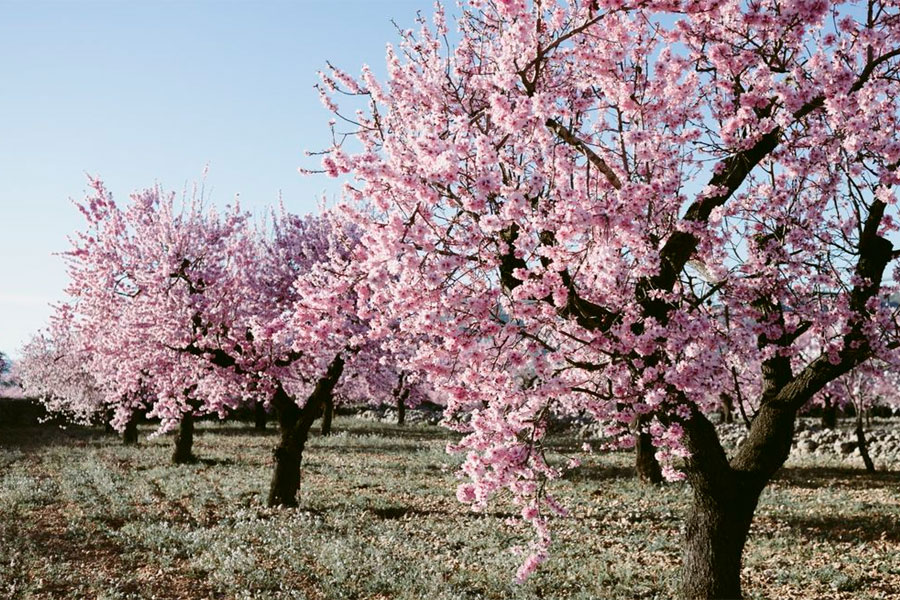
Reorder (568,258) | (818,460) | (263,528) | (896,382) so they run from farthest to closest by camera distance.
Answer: (896,382) → (818,460) → (263,528) → (568,258)

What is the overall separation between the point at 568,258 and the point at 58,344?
163 feet

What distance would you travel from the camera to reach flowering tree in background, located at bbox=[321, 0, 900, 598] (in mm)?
7188

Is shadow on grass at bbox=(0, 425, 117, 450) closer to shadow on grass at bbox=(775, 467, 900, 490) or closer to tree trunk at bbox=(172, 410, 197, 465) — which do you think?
tree trunk at bbox=(172, 410, 197, 465)

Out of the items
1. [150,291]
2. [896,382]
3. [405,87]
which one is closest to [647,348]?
[405,87]

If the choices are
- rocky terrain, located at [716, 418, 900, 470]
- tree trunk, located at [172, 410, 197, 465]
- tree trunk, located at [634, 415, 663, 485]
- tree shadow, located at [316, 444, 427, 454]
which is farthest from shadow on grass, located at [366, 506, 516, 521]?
rocky terrain, located at [716, 418, 900, 470]

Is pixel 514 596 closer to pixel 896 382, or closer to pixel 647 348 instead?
pixel 647 348

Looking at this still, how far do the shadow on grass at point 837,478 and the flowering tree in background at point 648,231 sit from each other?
1517 centimetres

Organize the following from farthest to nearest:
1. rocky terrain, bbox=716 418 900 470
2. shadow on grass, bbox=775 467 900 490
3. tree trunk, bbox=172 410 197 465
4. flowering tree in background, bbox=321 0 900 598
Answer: tree trunk, bbox=172 410 197 465
rocky terrain, bbox=716 418 900 470
shadow on grass, bbox=775 467 900 490
flowering tree in background, bbox=321 0 900 598

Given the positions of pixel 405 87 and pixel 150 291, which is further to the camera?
pixel 150 291

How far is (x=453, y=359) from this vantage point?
8.59m

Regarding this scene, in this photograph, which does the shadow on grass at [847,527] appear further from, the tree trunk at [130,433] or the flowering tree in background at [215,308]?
the tree trunk at [130,433]

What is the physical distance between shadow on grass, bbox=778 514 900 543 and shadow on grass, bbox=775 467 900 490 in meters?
5.47

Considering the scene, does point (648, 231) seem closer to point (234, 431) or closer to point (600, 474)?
point (600, 474)

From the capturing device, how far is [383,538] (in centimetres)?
1327
